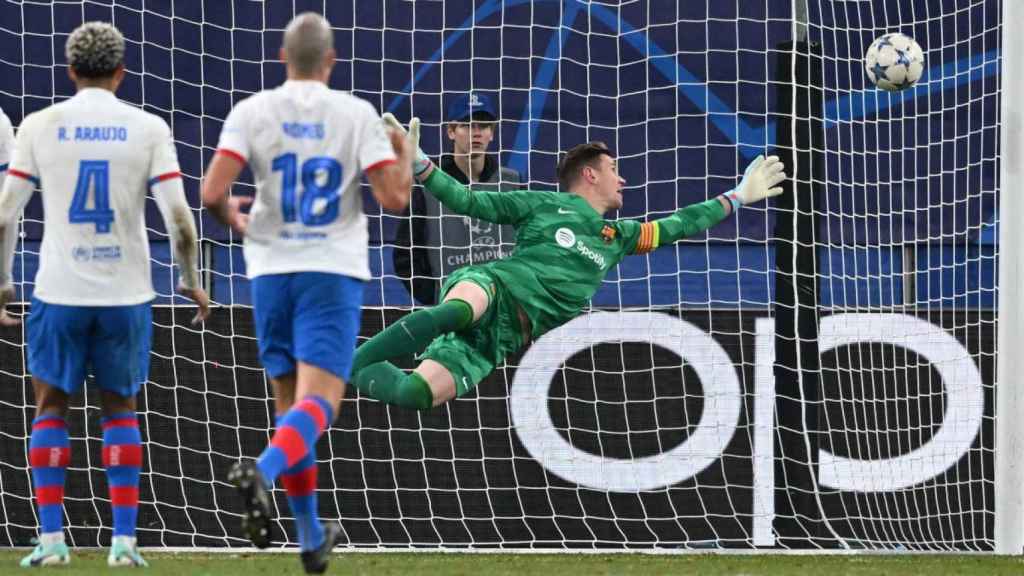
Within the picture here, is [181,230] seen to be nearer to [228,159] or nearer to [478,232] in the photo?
[228,159]

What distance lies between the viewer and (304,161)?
5.10 m

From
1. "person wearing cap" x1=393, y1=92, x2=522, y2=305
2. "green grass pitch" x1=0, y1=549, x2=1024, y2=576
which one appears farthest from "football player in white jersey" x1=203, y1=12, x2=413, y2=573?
"person wearing cap" x1=393, y1=92, x2=522, y2=305

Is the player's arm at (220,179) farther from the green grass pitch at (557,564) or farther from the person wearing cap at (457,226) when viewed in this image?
the person wearing cap at (457,226)

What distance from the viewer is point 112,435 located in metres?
5.68

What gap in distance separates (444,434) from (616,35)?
2.90m

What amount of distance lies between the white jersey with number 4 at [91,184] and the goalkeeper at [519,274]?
1.86 m

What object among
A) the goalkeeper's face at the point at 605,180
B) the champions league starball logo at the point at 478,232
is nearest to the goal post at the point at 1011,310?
the goalkeeper's face at the point at 605,180

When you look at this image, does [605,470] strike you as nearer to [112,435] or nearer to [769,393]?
[769,393]

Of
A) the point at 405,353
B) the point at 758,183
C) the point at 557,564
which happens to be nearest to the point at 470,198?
the point at 405,353

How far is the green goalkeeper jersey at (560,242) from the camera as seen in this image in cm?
759

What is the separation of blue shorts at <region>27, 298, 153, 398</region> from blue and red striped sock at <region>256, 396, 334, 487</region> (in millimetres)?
870

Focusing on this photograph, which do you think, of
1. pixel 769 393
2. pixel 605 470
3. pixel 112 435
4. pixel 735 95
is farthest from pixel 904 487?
pixel 112 435

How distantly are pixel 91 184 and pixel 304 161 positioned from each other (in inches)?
34.0

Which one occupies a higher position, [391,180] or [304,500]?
[391,180]
